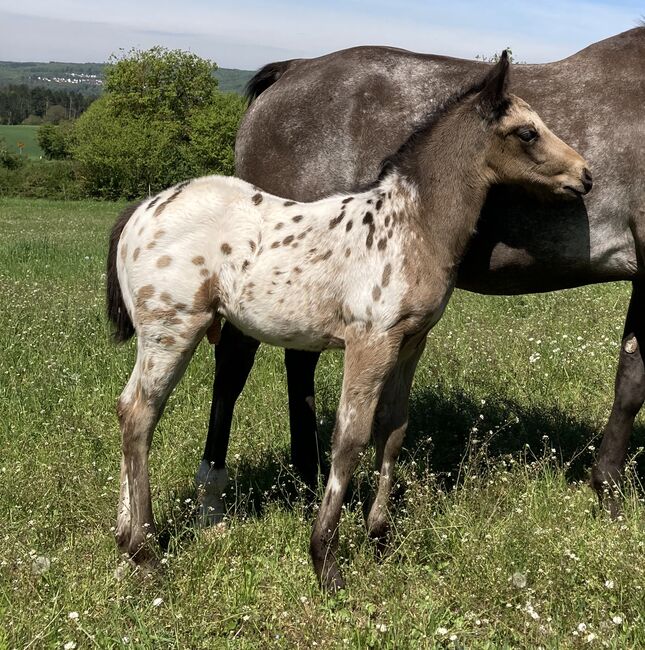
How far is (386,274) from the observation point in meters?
3.60

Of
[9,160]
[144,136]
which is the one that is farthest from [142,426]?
[9,160]

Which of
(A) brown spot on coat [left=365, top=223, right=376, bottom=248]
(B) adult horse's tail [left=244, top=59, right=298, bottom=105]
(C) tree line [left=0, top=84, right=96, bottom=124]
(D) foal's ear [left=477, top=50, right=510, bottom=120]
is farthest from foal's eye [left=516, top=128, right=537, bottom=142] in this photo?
(C) tree line [left=0, top=84, right=96, bottom=124]

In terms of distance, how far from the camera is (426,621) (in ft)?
10.8

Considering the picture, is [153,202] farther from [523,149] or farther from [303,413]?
[523,149]

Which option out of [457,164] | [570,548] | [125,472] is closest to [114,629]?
[125,472]

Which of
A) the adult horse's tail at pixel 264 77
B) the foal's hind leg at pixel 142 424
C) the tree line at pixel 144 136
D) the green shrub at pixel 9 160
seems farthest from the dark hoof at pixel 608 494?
the green shrub at pixel 9 160

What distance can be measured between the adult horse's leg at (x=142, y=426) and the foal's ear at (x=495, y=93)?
1.74 metres

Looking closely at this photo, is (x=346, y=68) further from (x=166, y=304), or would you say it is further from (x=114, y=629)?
(x=114, y=629)

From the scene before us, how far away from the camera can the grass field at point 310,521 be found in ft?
10.9

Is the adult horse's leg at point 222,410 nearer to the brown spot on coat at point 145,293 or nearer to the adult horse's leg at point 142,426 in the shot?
the adult horse's leg at point 142,426

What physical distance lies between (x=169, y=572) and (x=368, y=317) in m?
1.50

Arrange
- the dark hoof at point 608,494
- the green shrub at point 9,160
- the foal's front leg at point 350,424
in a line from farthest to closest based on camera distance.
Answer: the green shrub at point 9,160
the dark hoof at point 608,494
the foal's front leg at point 350,424

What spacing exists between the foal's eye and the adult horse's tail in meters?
2.00

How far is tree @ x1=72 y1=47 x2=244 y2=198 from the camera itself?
47.0 meters
